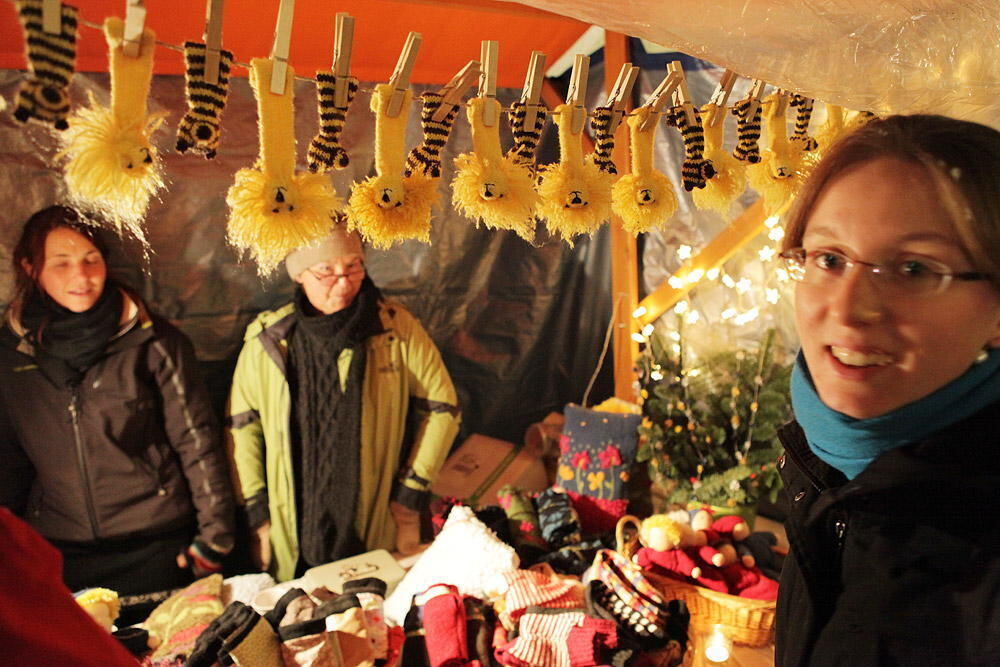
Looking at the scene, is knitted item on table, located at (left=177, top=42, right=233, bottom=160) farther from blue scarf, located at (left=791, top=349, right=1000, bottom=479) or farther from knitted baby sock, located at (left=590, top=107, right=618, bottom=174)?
blue scarf, located at (left=791, top=349, right=1000, bottom=479)

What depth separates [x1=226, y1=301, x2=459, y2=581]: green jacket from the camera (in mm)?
2797

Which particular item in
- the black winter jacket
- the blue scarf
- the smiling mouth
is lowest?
the black winter jacket

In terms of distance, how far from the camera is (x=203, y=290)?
3027 mm

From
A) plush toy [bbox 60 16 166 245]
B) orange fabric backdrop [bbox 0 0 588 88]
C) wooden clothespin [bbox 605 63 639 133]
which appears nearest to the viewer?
plush toy [bbox 60 16 166 245]

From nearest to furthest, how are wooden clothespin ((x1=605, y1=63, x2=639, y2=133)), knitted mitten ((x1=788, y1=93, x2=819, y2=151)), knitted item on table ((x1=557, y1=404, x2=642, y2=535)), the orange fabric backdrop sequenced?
wooden clothespin ((x1=605, y1=63, x2=639, y2=133)) → knitted mitten ((x1=788, y1=93, x2=819, y2=151)) → the orange fabric backdrop → knitted item on table ((x1=557, y1=404, x2=642, y2=535))

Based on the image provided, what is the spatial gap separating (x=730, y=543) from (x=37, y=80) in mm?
2165

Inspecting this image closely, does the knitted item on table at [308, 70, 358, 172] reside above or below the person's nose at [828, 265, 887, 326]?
above

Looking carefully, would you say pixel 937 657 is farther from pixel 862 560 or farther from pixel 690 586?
pixel 690 586

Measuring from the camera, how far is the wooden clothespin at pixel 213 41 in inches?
38.8

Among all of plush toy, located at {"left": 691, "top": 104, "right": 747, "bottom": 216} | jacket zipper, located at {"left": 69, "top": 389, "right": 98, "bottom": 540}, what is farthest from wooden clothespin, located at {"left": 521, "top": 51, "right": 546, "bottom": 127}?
jacket zipper, located at {"left": 69, "top": 389, "right": 98, "bottom": 540}

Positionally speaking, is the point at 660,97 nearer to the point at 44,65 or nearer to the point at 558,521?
the point at 44,65

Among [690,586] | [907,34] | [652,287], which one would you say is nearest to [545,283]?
[652,287]

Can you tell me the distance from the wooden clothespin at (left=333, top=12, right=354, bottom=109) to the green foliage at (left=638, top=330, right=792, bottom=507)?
6.65ft

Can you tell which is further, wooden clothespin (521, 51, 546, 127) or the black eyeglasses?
wooden clothespin (521, 51, 546, 127)
